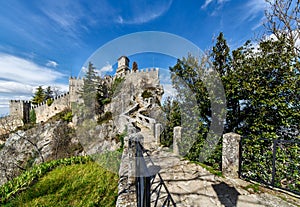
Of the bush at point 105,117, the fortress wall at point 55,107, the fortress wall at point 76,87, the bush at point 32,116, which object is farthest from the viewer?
the bush at point 32,116

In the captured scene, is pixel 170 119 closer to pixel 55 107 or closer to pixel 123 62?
pixel 123 62

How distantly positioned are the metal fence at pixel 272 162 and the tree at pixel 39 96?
111 ft

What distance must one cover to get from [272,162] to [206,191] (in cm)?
175

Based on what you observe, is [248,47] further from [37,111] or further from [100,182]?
[37,111]

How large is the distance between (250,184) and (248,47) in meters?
3.83

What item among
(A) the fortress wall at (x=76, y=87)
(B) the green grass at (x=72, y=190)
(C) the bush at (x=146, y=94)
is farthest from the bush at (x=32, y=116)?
(B) the green grass at (x=72, y=190)

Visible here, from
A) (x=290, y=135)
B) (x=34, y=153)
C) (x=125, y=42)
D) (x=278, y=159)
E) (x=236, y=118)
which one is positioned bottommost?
(x=34, y=153)

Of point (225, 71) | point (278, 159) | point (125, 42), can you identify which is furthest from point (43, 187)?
point (225, 71)

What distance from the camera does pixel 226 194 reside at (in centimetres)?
260

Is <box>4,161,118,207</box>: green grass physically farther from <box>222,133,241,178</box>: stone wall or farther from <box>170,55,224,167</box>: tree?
<box>222,133,241,178</box>: stone wall

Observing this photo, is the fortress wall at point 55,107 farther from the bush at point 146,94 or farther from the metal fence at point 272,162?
the metal fence at point 272,162

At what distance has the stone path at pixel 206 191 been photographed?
7.72ft

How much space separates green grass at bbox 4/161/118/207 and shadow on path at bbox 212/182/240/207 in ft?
7.42

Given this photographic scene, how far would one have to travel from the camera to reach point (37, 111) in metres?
25.0
